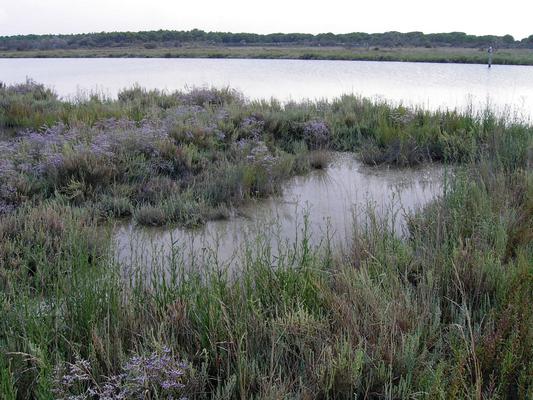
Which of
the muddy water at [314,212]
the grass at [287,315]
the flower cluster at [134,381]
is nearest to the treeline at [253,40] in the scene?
the muddy water at [314,212]

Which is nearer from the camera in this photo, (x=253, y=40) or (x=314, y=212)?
(x=314, y=212)

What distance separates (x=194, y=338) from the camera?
3225 mm

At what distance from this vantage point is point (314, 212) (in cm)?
640

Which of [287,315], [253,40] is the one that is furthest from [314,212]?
[253,40]

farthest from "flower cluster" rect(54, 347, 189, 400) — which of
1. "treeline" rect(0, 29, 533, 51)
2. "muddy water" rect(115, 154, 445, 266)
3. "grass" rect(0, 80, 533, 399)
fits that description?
"treeline" rect(0, 29, 533, 51)

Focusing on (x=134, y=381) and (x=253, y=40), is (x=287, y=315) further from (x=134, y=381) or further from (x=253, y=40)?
(x=253, y=40)

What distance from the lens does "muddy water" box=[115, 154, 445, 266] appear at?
5047 mm

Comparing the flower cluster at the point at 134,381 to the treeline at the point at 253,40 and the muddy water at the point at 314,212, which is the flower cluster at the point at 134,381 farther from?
the treeline at the point at 253,40

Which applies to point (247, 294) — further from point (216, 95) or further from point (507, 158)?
point (216, 95)

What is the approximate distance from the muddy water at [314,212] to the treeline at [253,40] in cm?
5937

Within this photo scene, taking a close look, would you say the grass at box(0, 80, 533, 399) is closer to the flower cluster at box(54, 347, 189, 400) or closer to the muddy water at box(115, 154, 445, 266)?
the flower cluster at box(54, 347, 189, 400)

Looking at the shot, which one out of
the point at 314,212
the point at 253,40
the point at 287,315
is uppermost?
the point at 253,40

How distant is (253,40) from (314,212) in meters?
74.6

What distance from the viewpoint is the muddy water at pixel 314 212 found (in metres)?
5.05
